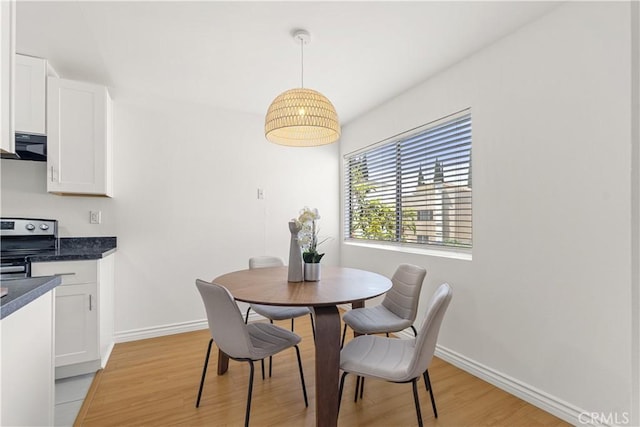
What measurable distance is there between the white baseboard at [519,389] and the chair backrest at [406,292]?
624 mm

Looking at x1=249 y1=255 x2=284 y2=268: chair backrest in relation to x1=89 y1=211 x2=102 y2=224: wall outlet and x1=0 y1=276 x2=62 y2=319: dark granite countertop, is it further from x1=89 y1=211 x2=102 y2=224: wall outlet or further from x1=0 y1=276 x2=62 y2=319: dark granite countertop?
x1=0 y1=276 x2=62 y2=319: dark granite countertop

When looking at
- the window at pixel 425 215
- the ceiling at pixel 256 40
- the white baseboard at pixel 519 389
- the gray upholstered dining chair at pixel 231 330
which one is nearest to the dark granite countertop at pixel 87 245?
the gray upholstered dining chair at pixel 231 330

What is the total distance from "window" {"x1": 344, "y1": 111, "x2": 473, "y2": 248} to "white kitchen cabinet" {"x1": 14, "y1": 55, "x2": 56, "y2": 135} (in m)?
3.07

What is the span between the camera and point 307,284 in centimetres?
205

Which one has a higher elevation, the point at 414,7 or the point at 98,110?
the point at 414,7

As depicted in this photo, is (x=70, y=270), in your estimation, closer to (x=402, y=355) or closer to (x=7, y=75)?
(x=7, y=75)

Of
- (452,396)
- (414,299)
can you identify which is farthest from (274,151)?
(452,396)

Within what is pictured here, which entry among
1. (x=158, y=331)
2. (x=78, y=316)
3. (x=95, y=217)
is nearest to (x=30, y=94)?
(x=95, y=217)

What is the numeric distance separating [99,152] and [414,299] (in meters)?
2.85

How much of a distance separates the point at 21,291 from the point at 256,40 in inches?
77.4

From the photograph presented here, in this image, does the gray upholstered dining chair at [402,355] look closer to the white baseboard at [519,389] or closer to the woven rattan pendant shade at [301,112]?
the white baseboard at [519,389]

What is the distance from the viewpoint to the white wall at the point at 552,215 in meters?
1.61

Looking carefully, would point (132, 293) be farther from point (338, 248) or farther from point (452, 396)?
point (452, 396)

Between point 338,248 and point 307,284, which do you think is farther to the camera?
point 338,248
